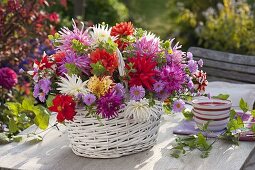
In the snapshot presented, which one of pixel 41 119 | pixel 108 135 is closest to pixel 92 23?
pixel 41 119

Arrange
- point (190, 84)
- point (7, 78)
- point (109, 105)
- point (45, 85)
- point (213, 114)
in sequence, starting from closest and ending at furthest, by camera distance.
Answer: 1. point (109, 105)
2. point (45, 85)
3. point (190, 84)
4. point (213, 114)
5. point (7, 78)

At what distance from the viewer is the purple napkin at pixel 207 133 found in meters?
2.65

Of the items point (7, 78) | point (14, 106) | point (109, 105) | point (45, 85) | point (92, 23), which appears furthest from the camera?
point (92, 23)

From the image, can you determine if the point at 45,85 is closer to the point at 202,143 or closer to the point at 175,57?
the point at 175,57

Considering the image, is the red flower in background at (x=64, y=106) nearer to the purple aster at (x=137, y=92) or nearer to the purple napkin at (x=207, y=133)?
the purple aster at (x=137, y=92)

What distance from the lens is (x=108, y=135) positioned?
2418mm

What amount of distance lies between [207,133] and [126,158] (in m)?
0.42

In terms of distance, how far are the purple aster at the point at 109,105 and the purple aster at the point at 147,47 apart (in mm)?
213

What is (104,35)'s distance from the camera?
8.08ft

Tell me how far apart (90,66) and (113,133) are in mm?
274

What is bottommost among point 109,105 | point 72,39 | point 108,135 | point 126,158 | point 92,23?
point 126,158

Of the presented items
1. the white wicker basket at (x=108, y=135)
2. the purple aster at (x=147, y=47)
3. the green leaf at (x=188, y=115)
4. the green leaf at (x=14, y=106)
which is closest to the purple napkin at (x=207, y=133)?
the green leaf at (x=188, y=115)

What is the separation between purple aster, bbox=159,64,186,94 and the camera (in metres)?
2.40

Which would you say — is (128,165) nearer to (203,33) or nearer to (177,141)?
(177,141)
